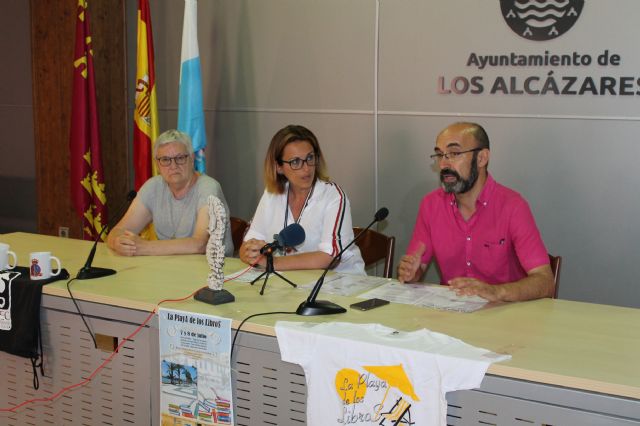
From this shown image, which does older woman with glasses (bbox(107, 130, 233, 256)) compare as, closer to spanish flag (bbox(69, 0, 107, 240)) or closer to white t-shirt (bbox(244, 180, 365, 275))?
white t-shirt (bbox(244, 180, 365, 275))

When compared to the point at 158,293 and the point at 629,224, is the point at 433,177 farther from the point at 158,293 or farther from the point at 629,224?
the point at 158,293

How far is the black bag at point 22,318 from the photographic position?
2.86 metres

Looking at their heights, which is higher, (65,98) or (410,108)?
(65,98)

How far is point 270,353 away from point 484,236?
1133 mm

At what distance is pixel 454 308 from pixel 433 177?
1.84m

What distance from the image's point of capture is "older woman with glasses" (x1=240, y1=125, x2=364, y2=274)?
11.1 ft

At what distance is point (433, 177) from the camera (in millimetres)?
4348

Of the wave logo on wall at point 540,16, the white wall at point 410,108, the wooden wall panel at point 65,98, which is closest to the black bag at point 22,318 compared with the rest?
the white wall at point 410,108

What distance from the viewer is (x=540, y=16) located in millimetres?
3926

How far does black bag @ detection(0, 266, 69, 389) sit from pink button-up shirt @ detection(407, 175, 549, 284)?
1.50 metres

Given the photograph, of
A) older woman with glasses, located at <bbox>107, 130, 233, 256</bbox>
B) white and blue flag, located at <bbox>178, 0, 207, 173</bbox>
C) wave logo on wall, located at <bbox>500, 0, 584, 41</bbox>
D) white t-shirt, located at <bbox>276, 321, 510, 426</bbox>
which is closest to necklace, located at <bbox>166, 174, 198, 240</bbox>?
older woman with glasses, located at <bbox>107, 130, 233, 256</bbox>

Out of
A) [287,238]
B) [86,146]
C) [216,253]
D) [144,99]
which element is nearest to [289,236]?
[287,238]

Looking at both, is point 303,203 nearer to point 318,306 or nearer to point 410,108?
point 318,306

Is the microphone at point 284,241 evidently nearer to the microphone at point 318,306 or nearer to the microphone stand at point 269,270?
the microphone stand at point 269,270
